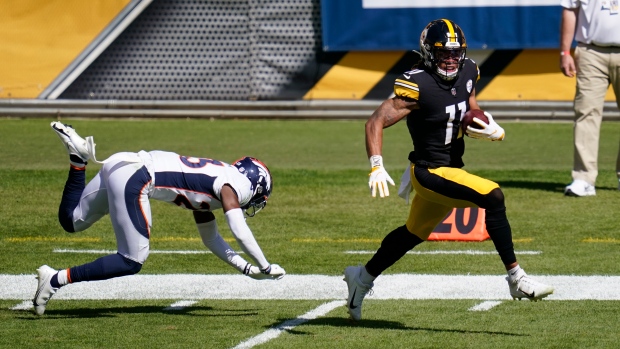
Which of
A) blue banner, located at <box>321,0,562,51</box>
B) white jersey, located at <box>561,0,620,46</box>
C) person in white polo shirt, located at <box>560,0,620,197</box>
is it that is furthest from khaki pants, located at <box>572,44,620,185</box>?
blue banner, located at <box>321,0,562,51</box>

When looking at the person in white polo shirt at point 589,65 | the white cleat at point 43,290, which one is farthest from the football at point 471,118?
the person in white polo shirt at point 589,65

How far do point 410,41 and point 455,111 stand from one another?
8567mm

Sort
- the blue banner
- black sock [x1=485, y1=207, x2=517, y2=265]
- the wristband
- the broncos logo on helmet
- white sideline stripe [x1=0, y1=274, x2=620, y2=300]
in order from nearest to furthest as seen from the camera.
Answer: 1. black sock [x1=485, y1=207, x2=517, y2=265]
2. the wristband
3. the broncos logo on helmet
4. white sideline stripe [x1=0, y1=274, x2=620, y2=300]
5. the blue banner

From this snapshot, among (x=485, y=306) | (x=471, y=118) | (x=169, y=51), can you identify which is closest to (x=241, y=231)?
(x=471, y=118)

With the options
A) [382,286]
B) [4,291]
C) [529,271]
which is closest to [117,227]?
[4,291]

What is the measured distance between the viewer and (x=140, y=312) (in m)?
6.99

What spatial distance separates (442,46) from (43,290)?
103 inches

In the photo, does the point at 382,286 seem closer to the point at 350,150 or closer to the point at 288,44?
the point at 350,150

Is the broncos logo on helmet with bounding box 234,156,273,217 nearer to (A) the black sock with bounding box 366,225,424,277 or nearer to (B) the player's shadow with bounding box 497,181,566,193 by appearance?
(A) the black sock with bounding box 366,225,424,277

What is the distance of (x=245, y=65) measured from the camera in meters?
15.8

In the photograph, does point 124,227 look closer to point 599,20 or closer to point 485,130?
point 485,130

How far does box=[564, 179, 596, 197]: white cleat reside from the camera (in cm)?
1075

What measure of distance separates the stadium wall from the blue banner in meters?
0.36

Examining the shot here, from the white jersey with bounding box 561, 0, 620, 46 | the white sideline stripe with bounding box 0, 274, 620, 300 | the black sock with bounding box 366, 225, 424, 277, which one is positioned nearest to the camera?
the black sock with bounding box 366, 225, 424, 277
